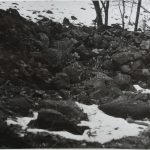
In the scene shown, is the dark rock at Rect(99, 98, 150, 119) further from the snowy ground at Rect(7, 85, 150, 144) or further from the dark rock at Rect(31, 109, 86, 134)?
the dark rock at Rect(31, 109, 86, 134)

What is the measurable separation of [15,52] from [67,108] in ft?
12.1

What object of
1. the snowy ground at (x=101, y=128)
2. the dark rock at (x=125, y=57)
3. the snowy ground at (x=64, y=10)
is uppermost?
the snowy ground at (x=64, y=10)

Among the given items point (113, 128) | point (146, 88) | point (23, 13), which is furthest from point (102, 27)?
point (113, 128)

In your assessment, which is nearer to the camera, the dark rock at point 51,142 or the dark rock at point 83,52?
the dark rock at point 51,142

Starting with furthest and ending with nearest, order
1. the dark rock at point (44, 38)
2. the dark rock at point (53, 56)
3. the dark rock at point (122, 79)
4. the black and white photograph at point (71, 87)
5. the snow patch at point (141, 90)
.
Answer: the dark rock at point (44, 38) < the dark rock at point (53, 56) < the dark rock at point (122, 79) < the snow patch at point (141, 90) < the black and white photograph at point (71, 87)

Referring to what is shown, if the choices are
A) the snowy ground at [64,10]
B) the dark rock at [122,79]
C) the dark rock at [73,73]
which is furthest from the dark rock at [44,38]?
the snowy ground at [64,10]

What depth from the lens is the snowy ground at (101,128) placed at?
877 cm

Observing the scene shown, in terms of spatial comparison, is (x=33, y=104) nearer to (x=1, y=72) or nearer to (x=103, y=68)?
(x=1, y=72)

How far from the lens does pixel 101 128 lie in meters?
9.38

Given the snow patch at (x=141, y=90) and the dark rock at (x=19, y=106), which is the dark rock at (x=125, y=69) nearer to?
the snow patch at (x=141, y=90)

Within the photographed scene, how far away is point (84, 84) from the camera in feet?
40.3

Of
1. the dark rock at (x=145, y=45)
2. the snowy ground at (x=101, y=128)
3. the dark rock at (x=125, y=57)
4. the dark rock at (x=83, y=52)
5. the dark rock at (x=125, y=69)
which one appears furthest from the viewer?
the dark rock at (x=145, y=45)

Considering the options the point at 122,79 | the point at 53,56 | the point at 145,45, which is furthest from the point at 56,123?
the point at 145,45

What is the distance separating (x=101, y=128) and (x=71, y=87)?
9.77ft
